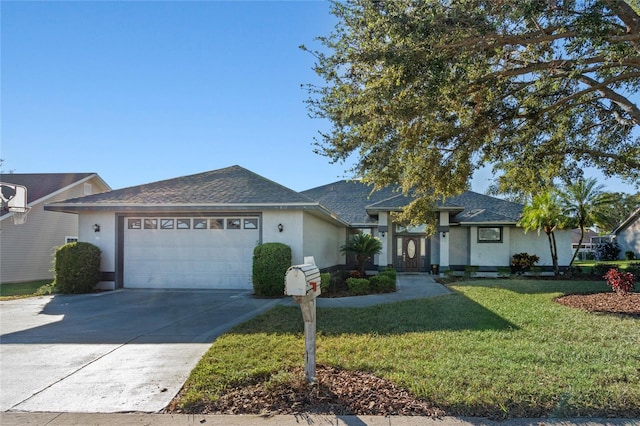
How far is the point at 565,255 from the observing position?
67.8ft

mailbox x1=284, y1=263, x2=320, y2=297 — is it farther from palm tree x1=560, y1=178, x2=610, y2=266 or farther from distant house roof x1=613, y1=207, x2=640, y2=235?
distant house roof x1=613, y1=207, x2=640, y2=235

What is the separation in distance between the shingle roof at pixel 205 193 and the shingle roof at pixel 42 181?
937 cm

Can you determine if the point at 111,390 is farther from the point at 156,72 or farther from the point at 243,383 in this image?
the point at 156,72

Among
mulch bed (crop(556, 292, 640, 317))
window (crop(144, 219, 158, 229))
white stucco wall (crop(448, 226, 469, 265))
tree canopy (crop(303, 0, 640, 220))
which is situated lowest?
mulch bed (crop(556, 292, 640, 317))

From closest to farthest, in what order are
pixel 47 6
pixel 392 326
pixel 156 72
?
1. pixel 392 326
2. pixel 47 6
3. pixel 156 72

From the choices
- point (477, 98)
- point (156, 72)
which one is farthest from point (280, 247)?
point (477, 98)

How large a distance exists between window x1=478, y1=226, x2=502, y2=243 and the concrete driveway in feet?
46.5

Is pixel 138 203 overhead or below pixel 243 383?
overhead

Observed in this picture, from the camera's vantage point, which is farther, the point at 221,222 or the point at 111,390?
the point at 221,222

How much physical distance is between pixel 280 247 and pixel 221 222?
2738mm

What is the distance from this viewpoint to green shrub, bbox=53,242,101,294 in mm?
12619

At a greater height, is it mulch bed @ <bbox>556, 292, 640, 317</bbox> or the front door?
the front door

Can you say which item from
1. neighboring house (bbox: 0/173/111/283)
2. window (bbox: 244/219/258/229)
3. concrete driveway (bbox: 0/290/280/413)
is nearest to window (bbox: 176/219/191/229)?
window (bbox: 244/219/258/229)

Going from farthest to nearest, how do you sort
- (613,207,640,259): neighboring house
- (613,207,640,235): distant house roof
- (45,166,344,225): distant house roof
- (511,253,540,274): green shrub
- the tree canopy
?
(613,207,640,259): neighboring house
(613,207,640,235): distant house roof
(511,253,540,274): green shrub
(45,166,344,225): distant house roof
the tree canopy
